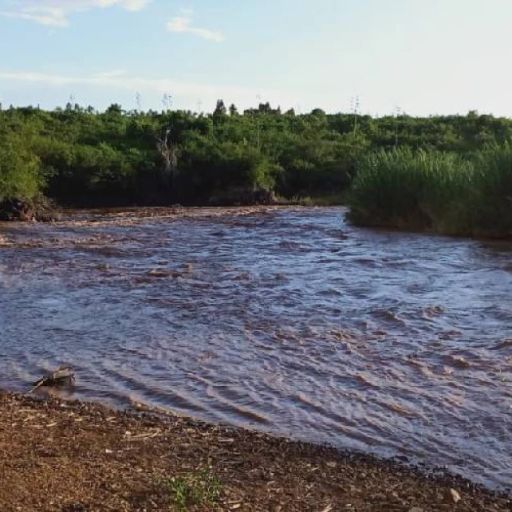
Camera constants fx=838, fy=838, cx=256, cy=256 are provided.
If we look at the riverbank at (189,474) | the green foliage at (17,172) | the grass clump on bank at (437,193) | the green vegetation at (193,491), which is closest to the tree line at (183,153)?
the green foliage at (17,172)

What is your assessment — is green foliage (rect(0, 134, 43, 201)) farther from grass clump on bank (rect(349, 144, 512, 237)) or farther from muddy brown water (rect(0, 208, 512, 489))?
grass clump on bank (rect(349, 144, 512, 237))

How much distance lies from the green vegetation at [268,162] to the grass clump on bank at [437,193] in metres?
0.03

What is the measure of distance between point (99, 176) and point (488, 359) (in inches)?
1151

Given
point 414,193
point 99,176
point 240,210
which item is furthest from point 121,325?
point 99,176

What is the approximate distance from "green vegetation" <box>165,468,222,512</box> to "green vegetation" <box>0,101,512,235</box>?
52.9 ft

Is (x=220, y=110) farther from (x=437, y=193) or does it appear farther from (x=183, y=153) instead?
(x=437, y=193)

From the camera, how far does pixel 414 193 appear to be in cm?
A: 2283

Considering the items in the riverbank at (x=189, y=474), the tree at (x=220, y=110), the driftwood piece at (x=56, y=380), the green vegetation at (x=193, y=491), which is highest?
the tree at (x=220, y=110)

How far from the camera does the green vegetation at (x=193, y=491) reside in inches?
165

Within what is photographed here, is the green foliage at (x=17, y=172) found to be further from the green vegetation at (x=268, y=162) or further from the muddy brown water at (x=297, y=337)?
the muddy brown water at (x=297, y=337)

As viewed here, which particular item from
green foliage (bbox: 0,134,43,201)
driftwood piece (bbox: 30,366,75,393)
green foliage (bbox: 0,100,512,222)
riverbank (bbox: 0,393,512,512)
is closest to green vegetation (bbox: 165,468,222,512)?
riverbank (bbox: 0,393,512,512)

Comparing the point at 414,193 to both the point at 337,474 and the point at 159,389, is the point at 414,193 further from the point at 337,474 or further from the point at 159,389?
the point at 337,474

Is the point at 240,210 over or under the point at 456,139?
under

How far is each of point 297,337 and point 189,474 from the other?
5140 mm
